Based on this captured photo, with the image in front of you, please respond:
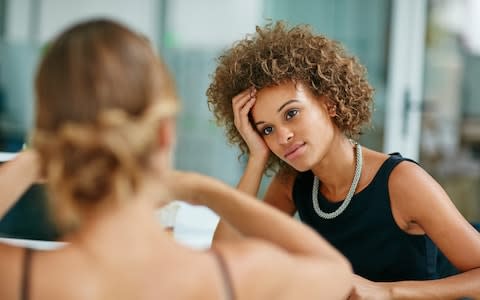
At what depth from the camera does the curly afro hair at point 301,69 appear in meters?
2.08

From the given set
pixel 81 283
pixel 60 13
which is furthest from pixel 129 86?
pixel 60 13

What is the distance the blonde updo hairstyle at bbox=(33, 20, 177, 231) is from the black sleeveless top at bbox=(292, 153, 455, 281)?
96cm

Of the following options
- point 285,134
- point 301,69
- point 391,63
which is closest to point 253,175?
point 285,134

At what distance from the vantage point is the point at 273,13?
497cm

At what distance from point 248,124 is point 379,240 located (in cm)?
44

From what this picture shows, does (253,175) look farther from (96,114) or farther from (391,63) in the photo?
(391,63)

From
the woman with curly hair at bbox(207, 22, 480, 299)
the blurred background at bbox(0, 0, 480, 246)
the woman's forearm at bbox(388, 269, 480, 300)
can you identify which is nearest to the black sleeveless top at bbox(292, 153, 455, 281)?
the woman with curly hair at bbox(207, 22, 480, 299)

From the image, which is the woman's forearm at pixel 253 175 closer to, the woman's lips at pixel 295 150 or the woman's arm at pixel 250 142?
the woman's arm at pixel 250 142

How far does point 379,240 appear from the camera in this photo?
2.11 metres

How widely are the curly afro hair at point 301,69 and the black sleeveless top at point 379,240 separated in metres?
0.18

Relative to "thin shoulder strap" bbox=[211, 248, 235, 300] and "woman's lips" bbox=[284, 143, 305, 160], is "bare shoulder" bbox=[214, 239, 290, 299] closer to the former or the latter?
"thin shoulder strap" bbox=[211, 248, 235, 300]

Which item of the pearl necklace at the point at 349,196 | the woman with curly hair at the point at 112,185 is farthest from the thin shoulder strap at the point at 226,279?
the pearl necklace at the point at 349,196

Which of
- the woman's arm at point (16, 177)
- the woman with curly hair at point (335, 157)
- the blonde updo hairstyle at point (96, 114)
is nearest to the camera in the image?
the blonde updo hairstyle at point (96, 114)

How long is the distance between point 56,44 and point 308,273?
1.77ft
